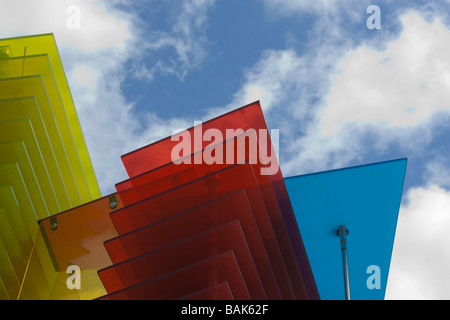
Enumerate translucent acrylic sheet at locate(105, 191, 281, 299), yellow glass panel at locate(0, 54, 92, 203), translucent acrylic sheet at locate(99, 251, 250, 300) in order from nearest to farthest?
translucent acrylic sheet at locate(99, 251, 250, 300)
translucent acrylic sheet at locate(105, 191, 281, 299)
yellow glass panel at locate(0, 54, 92, 203)

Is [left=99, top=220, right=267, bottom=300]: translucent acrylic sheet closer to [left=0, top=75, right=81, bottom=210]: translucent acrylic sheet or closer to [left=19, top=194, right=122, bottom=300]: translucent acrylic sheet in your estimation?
[left=19, top=194, right=122, bottom=300]: translucent acrylic sheet

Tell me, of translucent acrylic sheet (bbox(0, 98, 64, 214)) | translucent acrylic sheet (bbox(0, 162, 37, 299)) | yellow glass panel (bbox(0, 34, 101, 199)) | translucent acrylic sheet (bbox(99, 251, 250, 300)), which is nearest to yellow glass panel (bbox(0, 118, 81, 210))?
translucent acrylic sheet (bbox(0, 98, 64, 214))

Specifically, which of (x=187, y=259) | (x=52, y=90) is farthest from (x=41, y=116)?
(x=187, y=259)

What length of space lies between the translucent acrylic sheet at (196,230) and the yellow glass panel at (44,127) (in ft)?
10.8

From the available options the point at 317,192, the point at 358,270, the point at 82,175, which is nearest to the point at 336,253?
the point at 358,270

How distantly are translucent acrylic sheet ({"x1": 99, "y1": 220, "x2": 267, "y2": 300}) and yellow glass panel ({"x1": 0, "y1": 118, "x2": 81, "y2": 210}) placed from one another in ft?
11.4

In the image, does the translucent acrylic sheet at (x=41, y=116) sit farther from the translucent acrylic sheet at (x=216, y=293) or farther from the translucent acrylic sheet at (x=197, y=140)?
the translucent acrylic sheet at (x=216, y=293)

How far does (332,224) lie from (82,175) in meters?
5.11

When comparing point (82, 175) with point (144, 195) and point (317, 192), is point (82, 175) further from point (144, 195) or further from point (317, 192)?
point (317, 192)

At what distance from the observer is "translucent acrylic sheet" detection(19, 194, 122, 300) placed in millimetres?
8898

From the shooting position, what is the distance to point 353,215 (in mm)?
9898

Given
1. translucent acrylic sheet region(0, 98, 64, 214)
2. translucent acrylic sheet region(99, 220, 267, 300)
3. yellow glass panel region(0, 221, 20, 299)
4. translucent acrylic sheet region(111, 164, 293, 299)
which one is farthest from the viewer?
translucent acrylic sheet region(0, 98, 64, 214)

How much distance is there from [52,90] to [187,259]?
4.85 m

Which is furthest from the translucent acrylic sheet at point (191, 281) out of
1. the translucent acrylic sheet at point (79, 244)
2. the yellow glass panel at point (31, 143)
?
the yellow glass panel at point (31, 143)
